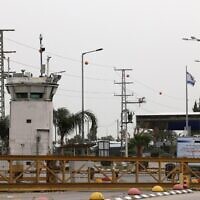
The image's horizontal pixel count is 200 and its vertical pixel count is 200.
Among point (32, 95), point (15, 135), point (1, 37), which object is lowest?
point (15, 135)

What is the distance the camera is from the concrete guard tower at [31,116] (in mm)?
39688

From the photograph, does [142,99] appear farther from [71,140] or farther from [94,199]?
[94,199]

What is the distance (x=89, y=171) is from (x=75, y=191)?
6.87ft

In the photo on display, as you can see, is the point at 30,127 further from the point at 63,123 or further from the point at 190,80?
the point at 190,80

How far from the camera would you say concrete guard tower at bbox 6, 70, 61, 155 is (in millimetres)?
39688

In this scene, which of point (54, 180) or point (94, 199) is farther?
point (54, 180)

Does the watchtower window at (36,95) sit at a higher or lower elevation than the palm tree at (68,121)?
higher

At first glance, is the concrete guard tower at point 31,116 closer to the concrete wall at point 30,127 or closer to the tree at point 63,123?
the concrete wall at point 30,127

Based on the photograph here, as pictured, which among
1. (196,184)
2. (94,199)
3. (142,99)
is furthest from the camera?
(142,99)

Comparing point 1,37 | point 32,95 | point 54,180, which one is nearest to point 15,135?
point 32,95

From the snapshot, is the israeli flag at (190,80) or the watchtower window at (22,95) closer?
the watchtower window at (22,95)

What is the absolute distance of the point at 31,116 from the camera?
39656 millimetres

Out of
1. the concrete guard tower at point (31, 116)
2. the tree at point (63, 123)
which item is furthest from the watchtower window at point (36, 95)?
the tree at point (63, 123)

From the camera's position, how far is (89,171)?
30.7 metres
